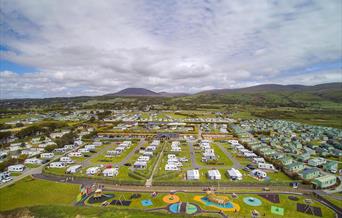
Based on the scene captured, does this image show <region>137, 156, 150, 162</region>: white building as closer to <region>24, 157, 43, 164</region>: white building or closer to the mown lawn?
the mown lawn

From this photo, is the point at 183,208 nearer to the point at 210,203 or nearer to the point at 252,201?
the point at 210,203

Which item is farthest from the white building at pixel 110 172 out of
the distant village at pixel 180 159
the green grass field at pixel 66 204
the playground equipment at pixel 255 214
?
A: the playground equipment at pixel 255 214

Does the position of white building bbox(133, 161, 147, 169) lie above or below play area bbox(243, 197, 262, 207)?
above

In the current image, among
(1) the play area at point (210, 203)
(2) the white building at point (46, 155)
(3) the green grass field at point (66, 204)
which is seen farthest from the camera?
(2) the white building at point (46, 155)

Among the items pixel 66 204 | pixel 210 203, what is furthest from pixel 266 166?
pixel 66 204

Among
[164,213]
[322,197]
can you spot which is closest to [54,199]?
[164,213]

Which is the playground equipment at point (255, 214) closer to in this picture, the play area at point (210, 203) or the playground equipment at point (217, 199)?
the play area at point (210, 203)

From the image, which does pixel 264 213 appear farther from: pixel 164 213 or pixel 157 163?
pixel 157 163

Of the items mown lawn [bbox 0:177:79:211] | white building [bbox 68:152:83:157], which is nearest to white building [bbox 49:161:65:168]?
mown lawn [bbox 0:177:79:211]
